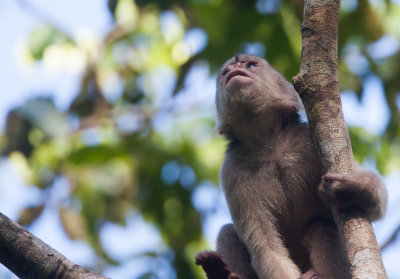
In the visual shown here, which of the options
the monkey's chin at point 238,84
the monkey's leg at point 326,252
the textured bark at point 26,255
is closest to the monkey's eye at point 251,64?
the monkey's chin at point 238,84

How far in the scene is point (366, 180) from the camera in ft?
15.8

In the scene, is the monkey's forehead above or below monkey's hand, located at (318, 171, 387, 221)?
above

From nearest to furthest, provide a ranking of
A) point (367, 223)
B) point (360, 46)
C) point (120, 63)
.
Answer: point (367, 223)
point (360, 46)
point (120, 63)

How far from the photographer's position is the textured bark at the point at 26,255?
4.27 m

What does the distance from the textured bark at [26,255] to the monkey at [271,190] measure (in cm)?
136

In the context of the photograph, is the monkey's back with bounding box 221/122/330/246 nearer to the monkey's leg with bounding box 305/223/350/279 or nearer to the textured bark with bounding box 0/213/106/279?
the monkey's leg with bounding box 305/223/350/279

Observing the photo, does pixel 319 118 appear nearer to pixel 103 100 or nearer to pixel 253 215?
pixel 253 215

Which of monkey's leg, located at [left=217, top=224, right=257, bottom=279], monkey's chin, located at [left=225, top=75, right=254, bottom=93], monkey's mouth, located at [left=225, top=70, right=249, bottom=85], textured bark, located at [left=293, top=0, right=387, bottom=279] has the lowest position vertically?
monkey's leg, located at [left=217, top=224, right=257, bottom=279]

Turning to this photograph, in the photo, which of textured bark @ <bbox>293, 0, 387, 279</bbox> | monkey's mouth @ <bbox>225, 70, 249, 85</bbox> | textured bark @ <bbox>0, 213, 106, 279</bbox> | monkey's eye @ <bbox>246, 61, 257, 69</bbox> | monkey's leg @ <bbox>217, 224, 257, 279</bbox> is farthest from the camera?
monkey's eye @ <bbox>246, 61, 257, 69</bbox>

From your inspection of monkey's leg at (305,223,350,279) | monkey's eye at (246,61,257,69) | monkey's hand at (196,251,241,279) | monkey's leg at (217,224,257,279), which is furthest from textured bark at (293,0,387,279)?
monkey's eye at (246,61,257,69)

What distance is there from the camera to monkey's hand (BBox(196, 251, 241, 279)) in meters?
5.16

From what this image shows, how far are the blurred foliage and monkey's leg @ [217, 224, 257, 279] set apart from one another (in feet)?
7.52

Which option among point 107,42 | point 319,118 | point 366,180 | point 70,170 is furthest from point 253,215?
point 107,42

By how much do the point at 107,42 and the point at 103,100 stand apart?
3.76 feet
